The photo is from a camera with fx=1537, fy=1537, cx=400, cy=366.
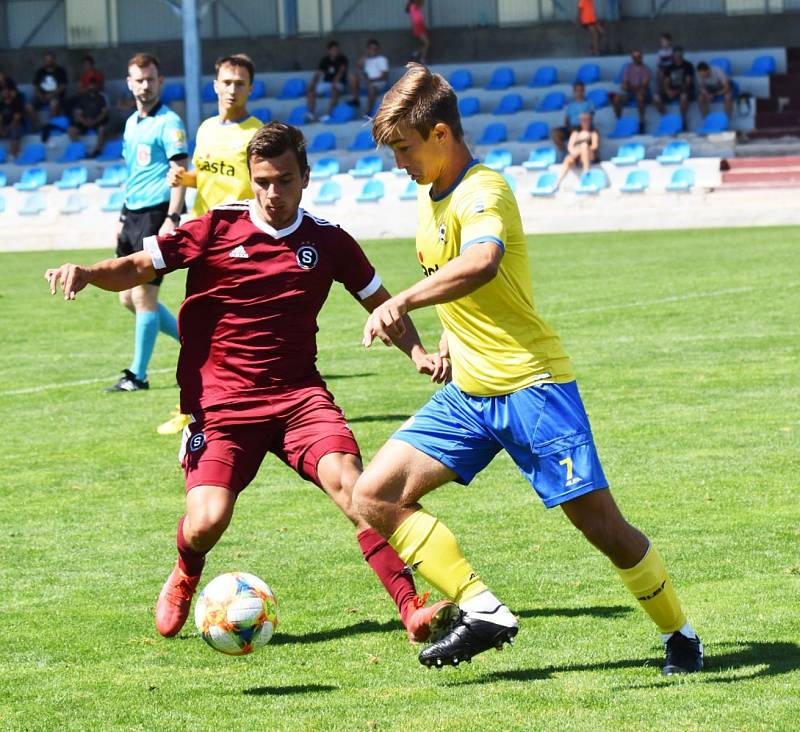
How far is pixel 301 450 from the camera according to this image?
5.47 m

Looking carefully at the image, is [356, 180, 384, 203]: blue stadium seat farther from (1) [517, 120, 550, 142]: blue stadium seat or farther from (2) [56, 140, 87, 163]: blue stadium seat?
(2) [56, 140, 87, 163]: blue stadium seat

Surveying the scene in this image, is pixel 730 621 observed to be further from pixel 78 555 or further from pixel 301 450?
pixel 78 555

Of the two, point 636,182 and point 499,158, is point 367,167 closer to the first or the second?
point 499,158

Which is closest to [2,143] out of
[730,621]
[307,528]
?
[307,528]

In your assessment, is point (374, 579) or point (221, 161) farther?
point (221, 161)

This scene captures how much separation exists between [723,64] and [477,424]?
29456 millimetres

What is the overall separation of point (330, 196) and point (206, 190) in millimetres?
21115

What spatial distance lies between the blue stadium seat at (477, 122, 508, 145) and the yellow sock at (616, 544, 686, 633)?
2823cm

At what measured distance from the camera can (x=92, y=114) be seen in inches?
1410

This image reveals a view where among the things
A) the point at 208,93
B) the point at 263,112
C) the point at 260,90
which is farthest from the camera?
the point at 208,93

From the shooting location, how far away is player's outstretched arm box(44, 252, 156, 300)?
508 cm

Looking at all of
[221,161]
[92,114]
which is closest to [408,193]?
[92,114]

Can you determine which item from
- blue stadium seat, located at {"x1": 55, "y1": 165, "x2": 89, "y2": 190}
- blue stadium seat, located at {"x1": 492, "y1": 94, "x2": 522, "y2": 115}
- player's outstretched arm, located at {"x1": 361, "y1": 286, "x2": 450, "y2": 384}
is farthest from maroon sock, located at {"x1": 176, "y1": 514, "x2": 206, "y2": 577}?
blue stadium seat, located at {"x1": 55, "y1": 165, "x2": 89, "y2": 190}

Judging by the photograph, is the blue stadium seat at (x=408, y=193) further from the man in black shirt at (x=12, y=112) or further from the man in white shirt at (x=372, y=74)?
the man in black shirt at (x=12, y=112)
